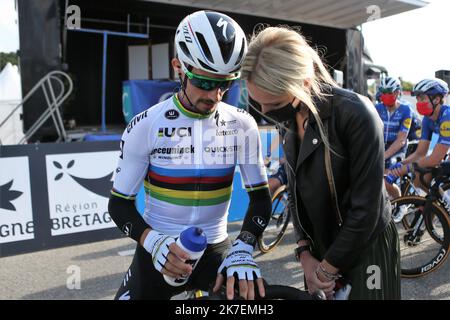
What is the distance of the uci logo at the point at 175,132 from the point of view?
1.85 meters

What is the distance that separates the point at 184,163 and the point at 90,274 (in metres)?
2.92

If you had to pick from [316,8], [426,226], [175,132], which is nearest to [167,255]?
[175,132]

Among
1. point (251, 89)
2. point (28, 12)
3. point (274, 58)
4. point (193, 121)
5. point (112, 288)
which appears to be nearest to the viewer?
point (274, 58)

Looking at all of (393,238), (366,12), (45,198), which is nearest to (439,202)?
(393,238)

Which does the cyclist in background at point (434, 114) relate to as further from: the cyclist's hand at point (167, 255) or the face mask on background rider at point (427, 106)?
the cyclist's hand at point (167, 255)

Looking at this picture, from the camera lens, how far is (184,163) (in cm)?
188

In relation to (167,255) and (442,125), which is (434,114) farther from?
(167,255)

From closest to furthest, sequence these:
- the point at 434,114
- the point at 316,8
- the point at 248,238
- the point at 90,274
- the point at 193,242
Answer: the point at 193,242 → the point at 248,238 → the point at 90,274 → the point at 434,114 → the point at 316,8

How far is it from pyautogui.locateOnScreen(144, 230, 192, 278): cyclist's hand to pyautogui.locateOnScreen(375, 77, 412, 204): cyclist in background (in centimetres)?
454

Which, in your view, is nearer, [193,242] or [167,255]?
[193,242]

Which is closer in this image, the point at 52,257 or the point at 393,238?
the point at 393,238
